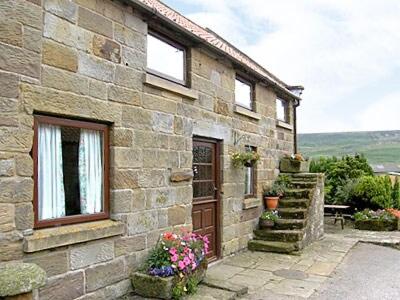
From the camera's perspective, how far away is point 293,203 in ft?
33.0

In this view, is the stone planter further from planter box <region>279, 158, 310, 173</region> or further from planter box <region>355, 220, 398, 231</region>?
planter box <region>355, 220, 398, 231</region>

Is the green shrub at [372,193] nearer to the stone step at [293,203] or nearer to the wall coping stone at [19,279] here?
the stone step at [293,203]

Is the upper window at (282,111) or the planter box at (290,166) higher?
the upper window at (282,111)

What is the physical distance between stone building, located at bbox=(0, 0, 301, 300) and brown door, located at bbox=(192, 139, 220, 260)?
34 millimetres

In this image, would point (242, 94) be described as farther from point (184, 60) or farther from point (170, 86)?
point (170, 86)

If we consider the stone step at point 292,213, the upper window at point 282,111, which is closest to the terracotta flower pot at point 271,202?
the stone step at point 292,213

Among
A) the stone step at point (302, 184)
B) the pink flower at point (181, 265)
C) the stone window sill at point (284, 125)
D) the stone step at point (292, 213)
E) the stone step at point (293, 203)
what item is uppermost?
the stone window sill at point (284, 125)

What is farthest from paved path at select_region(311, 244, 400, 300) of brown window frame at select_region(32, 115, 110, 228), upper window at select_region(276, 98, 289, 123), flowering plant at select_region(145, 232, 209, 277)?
upper window at select_region(276, 98, 289, 123)

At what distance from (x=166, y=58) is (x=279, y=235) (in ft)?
15.5

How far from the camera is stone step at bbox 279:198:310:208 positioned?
9938mm

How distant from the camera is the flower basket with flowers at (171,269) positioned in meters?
5.26

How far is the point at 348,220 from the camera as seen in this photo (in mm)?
14727

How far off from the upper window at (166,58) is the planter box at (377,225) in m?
8.88

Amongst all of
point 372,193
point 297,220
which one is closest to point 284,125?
point 297,220
